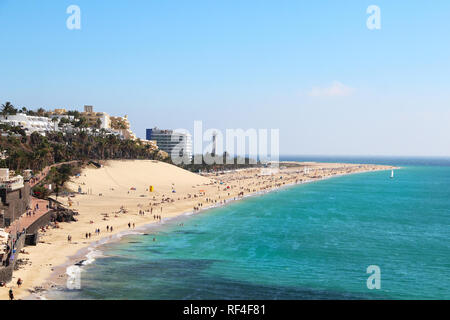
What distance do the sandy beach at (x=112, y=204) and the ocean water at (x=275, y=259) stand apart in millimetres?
Answer: 3042

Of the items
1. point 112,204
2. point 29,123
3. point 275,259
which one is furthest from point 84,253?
point 29,123

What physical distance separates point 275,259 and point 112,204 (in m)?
43.6

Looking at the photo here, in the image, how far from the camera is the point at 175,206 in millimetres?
81500

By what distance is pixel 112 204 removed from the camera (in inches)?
3071

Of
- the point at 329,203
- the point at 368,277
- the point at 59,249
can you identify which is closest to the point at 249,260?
the point at 368,277

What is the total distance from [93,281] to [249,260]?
1584cm

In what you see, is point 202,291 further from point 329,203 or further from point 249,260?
point 329,203

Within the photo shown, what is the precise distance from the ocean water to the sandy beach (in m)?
3.04

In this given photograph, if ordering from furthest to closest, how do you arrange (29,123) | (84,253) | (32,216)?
Answer: 1. (29,123)
2. (32,216)
3. (84,253)

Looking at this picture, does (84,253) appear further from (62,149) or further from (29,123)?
(29,123)

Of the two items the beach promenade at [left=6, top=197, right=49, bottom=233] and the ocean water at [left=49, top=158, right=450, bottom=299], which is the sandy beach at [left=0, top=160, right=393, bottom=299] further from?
the ocean water at [left=49, top=158, right=450, bottom=299]

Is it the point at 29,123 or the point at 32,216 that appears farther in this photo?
the point at 29,123

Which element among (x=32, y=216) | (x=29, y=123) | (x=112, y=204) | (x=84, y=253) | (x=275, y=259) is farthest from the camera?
(x=29, y=123)

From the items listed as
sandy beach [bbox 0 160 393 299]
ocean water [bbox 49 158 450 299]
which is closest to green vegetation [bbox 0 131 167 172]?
sandy beach [bbox 0 160 393 299]
